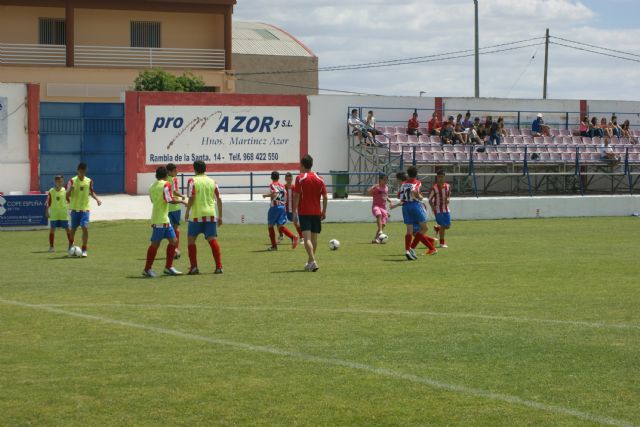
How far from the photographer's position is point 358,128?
43.7 metres

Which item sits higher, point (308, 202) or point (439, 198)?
point (308, 202)

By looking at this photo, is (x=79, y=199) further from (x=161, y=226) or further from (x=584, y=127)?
(x=584, y=127)

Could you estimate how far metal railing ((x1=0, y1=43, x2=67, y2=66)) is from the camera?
51938 millimetres

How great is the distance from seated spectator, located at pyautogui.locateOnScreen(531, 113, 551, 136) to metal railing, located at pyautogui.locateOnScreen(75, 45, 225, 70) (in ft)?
53.8

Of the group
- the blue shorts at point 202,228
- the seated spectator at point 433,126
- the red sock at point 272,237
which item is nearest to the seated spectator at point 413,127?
the seated spectator at point 433,126

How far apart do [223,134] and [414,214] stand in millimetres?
22340

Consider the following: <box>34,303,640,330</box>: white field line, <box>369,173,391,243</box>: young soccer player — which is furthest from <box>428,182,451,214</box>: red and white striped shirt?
<box>34,303,640,330</box>: white field line

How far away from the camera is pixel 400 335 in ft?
37.4

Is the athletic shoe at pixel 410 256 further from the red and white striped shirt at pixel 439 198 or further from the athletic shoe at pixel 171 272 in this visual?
the athletic shoe at pixel 171 272

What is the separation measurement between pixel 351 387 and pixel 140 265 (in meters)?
11.7

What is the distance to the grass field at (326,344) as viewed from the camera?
27.3 feet

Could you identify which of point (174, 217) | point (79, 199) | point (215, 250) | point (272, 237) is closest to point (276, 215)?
point (272, 237)

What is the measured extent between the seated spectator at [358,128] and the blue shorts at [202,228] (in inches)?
1009

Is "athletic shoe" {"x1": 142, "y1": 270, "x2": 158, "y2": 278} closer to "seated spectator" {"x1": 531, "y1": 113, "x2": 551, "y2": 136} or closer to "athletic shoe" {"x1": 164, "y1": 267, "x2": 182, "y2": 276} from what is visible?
"athletic shoe" {"x1": 164, "y1": 267, "x2": 182, "y2": 276}
